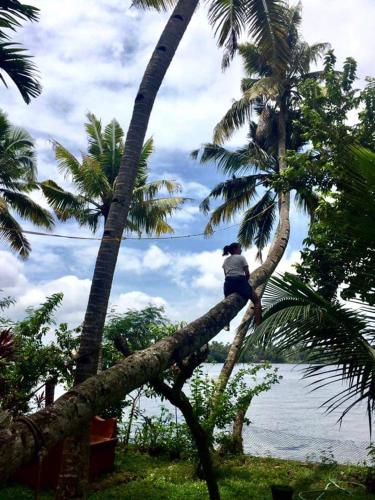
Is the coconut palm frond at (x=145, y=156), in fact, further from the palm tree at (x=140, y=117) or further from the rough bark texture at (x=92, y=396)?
the rough bark texture at (x=92, y=396)

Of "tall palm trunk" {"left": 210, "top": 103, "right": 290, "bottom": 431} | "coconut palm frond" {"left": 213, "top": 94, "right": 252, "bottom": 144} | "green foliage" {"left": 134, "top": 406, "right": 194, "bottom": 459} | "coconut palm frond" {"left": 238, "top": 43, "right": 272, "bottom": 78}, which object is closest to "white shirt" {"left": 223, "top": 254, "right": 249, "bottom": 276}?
"tall palm trunk" {"left": 210, "top": 103, "right": 290, "bottom": 431}

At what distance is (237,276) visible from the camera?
671 centimetres

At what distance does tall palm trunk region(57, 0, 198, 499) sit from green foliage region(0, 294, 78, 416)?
414 cm

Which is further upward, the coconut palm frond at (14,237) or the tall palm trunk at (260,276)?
the coconut palm frond at (14,237)

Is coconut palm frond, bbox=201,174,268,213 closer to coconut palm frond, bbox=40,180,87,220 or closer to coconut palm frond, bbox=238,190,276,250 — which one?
coconut palm frond, bbox=238,190,276,250

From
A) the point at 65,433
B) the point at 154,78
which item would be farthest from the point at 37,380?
the point at 65,433

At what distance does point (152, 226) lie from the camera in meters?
17.6

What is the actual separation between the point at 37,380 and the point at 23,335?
1.06 metres

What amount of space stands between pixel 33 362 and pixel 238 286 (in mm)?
5330

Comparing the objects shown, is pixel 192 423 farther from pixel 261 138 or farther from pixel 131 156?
pixel 261 138

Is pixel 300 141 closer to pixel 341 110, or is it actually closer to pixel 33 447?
pixel 341 110

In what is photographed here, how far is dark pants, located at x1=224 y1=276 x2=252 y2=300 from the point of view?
652cm

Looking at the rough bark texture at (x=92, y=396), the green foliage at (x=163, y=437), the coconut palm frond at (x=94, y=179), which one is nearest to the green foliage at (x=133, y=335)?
the green foliage at (x=163, y=437)

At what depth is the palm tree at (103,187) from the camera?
14469 millimetres
